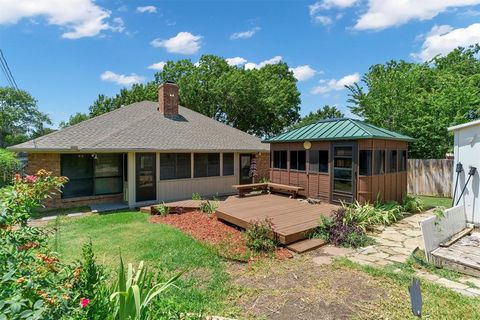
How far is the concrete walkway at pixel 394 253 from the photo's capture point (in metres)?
4.32

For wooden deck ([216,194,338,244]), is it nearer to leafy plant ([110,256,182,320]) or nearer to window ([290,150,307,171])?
window ([290,150,307,171])

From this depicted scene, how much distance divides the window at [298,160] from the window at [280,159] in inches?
15.6

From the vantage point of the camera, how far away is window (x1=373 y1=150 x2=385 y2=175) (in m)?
8.83

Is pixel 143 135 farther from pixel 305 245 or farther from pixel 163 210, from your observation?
pixel 305 245

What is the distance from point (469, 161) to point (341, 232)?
14.2 ft

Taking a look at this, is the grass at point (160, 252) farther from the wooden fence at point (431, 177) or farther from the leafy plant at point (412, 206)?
the wooden fence at point (431, 177)

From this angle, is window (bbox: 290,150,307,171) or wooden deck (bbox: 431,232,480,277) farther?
window (bbox: 290,150,307,171)

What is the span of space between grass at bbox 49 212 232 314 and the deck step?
66.6 inches

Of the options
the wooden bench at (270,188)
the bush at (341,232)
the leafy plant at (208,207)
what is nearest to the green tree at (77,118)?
the wooden bench at (270,188)

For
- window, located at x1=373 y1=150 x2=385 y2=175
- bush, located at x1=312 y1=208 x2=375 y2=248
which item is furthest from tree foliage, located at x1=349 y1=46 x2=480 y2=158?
bush, located at x1=312 y1=208 x2=375 y2=248

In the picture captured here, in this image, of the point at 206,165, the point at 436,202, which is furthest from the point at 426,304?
the point at 206,165

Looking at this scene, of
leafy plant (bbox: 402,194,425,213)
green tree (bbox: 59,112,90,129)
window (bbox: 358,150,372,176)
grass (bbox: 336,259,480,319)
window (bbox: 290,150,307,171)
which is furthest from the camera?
green tree (bbox: 59,112,90,129)

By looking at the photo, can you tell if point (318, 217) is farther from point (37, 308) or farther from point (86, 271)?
point (37, 308)

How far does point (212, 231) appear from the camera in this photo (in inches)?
290
